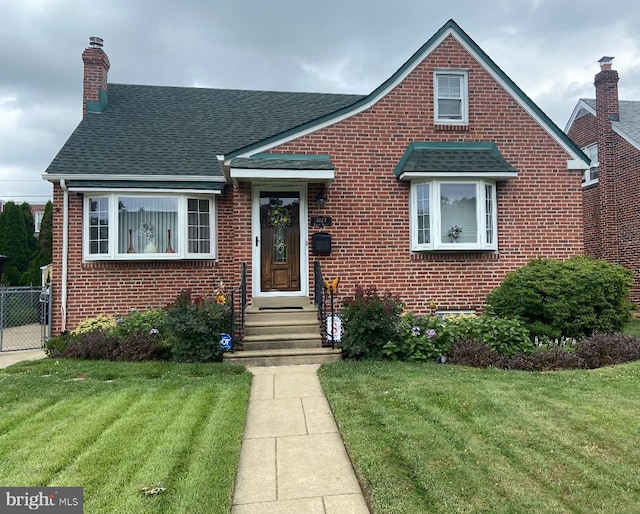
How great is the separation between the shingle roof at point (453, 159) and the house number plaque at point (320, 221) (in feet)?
6.22

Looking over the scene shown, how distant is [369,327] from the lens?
23.9ft

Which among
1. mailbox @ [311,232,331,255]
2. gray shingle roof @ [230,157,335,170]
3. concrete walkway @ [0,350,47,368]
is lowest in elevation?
concrete walkway @ [0,350,47,368]

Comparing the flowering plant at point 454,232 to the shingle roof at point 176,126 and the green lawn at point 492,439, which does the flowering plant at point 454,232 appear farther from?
the shingle roof at point 176,126

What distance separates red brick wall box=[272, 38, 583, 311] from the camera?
31.4 ft

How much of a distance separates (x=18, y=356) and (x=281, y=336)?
18.0 ft

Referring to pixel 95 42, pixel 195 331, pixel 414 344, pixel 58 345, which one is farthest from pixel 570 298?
pixel 95 42

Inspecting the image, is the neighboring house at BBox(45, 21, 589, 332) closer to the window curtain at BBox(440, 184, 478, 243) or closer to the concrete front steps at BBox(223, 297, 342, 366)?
the window curtain at BBox(440, 184, 478, 243)

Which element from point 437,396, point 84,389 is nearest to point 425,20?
point 437,396

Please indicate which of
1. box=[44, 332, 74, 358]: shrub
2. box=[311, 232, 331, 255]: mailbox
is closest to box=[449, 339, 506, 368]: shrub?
box=[311, 232, 331, 255]: mailbox

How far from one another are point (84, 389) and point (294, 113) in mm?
9636

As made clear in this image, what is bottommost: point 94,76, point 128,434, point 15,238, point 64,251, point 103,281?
point 128,434

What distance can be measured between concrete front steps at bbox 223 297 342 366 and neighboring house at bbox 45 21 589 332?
427mm

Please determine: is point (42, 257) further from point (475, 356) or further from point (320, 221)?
point (475, 356)

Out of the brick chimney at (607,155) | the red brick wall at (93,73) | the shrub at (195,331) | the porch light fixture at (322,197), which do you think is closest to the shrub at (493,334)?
the porch light fixture at (322,197)
